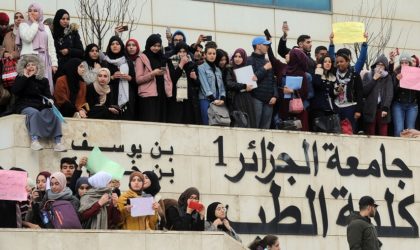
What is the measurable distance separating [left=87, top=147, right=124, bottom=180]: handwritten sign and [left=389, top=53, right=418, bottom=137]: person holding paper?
243 inches

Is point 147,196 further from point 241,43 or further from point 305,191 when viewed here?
point 241,43

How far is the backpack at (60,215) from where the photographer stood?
2408cm

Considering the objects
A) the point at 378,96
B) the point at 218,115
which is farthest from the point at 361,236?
the point at 378,96

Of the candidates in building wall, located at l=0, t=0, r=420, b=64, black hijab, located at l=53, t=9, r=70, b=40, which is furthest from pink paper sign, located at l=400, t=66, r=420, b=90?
building wall, located at l=0, t=0, r=420, b=64

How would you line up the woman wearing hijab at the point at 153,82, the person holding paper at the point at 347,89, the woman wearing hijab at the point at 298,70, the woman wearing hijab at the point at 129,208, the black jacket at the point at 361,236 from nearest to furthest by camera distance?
the black jacket at the point at 361,236 < the woman wearing hijab at the point at 129,208 < the woman wearing hijab at the point at 153,82 < the woman wearing hijab at the point at 298,70 < the person holding paper at the point at 347,89

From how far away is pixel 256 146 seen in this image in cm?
2920

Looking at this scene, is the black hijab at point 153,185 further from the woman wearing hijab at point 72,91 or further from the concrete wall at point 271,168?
the woman wearing hijab at point 72,91

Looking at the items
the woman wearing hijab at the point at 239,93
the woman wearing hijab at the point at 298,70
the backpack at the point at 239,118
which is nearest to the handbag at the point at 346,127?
the woman wearing hijab at the point at 298,70

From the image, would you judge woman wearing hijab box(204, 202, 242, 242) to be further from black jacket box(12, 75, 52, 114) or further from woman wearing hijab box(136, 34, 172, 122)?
woman wearing hijab box(136, 34, 172, 122)

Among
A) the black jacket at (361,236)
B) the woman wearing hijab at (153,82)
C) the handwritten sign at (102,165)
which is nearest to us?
the black jacket at (361,236)

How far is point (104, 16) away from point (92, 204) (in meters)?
10.7

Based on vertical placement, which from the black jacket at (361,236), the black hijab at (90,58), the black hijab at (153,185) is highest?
the black hijab at (90,58)

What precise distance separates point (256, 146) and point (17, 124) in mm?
4068

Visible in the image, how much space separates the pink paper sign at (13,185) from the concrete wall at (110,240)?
454 mm
